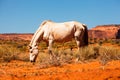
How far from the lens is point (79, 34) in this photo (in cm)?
1599

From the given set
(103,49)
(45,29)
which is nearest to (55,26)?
(45,29)

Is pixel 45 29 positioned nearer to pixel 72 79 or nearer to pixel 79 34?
pixel 79 34

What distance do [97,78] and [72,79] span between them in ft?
2.19

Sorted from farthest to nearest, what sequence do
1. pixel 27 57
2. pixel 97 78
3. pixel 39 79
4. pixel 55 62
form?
pixel 27 57
pixel 55 62
pixel 39 79
pixel 97 78

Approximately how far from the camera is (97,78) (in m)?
7.58

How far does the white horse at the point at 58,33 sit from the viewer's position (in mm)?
15027

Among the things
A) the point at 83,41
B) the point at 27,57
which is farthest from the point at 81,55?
the point at 27,57

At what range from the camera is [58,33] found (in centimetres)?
1563

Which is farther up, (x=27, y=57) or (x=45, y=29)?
(x=45, y=29)

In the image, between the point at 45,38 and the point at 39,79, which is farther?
the point at 45,38

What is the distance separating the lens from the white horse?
15.0 meters

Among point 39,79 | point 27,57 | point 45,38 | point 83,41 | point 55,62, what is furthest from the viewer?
point 27,57

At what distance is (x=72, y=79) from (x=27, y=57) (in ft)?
36.9

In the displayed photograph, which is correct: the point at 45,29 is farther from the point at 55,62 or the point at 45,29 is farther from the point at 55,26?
the point at 55,62
